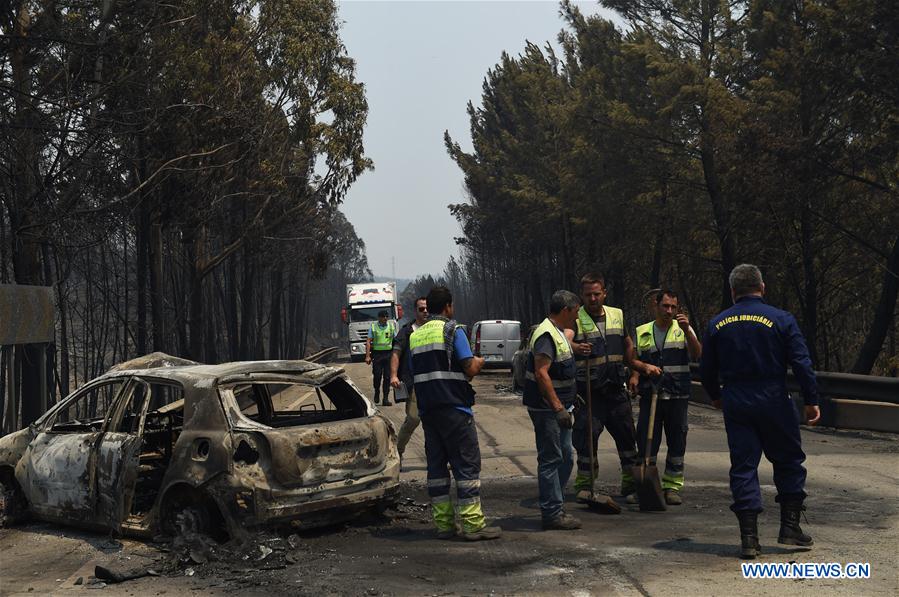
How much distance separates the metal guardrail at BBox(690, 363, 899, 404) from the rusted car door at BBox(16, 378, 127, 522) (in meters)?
9.72

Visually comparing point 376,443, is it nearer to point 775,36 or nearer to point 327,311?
point 775,36

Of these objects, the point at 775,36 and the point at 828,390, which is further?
the point at 775,36

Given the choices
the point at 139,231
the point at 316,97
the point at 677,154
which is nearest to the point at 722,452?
the point at 139,231

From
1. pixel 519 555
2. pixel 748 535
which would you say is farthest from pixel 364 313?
pixel 748 535

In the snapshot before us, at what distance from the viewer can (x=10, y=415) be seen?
13.6 meters

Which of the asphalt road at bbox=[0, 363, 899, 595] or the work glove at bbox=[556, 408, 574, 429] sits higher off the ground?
the work glove at bbox=[556, 408, 574, 429]

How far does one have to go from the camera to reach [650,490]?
8.62 m

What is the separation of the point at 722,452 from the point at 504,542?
6.18m

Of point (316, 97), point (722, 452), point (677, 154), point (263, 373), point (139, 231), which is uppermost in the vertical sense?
point (316, 97)

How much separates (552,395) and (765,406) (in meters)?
1.64

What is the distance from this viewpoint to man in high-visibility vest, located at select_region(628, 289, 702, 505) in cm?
911

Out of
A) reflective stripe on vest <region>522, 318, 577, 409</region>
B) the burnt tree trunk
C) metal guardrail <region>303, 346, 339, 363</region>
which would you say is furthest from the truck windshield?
reflective stripe on vest <region>522, 318, 577, 409</region>

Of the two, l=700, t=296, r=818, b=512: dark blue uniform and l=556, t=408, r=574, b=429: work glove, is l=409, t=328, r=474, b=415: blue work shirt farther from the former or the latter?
l=700, t=296, r=818, b=512: dark blue uniform

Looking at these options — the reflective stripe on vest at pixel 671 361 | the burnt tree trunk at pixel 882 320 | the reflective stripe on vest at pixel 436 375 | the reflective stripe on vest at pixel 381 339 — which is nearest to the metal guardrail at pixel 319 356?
the reflective stripe on vest at pixel 381 339
